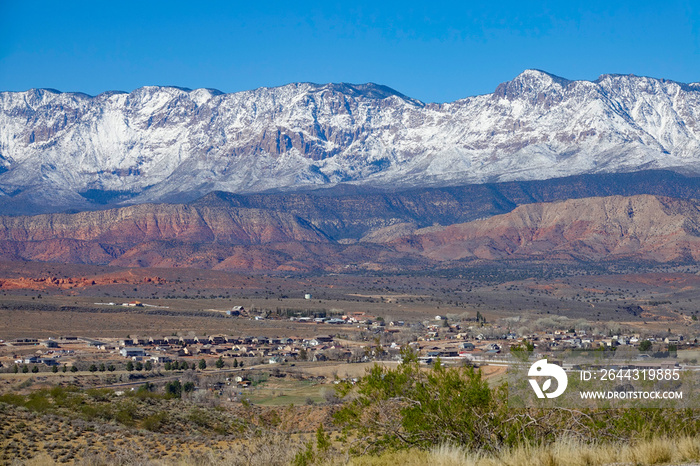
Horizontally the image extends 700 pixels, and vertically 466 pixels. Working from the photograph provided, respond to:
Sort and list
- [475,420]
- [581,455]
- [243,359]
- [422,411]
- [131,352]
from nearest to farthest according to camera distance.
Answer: [581,455] → [475,420] → [422,411] → [243,359] → [131,352]

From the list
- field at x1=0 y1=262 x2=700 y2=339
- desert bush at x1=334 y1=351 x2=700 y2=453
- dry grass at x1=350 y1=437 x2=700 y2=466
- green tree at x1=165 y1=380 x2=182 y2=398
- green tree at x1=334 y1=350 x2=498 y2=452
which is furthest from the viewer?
field at x1=0 y1=262 x2=700 y2=339

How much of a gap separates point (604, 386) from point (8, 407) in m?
28.3

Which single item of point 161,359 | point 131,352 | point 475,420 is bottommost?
point 161,359

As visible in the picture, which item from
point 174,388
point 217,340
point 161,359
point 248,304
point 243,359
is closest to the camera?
point 174,388

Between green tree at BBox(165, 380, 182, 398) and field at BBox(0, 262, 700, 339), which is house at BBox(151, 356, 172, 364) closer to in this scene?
green tree at BBox(165, 380, 182, 398)

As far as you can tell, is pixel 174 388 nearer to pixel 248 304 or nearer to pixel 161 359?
pixel 161 359

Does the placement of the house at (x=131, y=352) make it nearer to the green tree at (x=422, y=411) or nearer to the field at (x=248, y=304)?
the field at (x=248, y=304)

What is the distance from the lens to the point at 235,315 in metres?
140

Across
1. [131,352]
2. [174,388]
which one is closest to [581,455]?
[174,388]

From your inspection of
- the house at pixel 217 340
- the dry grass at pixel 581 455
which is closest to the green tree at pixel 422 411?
the dry grass at pixel 581 455

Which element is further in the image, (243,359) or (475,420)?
(243,359)

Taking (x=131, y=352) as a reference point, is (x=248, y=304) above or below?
above

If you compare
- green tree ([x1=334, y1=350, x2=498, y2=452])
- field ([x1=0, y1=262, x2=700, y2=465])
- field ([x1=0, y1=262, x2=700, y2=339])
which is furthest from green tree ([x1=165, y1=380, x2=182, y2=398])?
field ([x1=0, y1=262, x2=700, y2=339])

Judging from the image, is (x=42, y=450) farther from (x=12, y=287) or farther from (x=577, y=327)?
(x=12, y=287)
